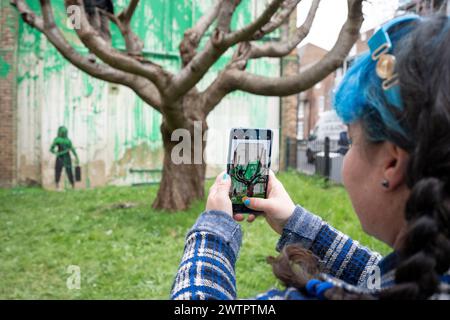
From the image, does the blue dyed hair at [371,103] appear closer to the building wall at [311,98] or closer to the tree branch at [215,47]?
the tree branch at [215,47]

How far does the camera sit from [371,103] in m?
0.96

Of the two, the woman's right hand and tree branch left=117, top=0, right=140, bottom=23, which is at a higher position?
tree branch left=117, top=0, right=140, bottom=23

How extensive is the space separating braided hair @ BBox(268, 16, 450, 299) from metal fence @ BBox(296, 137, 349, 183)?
28.0ft

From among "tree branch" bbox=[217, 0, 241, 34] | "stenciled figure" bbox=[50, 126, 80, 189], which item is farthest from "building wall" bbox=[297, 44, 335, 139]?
"tree branch" bbox=[217, 0, 241, 34]

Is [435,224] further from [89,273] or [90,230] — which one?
[90,230]

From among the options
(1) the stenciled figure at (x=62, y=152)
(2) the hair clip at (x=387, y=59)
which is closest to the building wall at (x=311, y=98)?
(1) the stenciled figure at (x=62, y=152)

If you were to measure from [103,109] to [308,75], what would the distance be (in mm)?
6489

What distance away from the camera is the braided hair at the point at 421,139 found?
791 mm

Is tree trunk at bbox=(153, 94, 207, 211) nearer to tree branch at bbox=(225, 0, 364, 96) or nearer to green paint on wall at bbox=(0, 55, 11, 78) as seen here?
tree branch at bbox=(225, 0, 364, 96)

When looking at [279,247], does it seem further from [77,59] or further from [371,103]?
[77,59]

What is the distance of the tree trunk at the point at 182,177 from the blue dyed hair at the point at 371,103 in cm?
569

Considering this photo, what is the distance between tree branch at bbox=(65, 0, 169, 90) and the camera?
5598mm

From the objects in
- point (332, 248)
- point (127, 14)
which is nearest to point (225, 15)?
point (127, 14)

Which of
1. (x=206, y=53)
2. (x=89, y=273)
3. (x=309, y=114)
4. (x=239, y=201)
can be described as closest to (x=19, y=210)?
(x=89, y=273)
